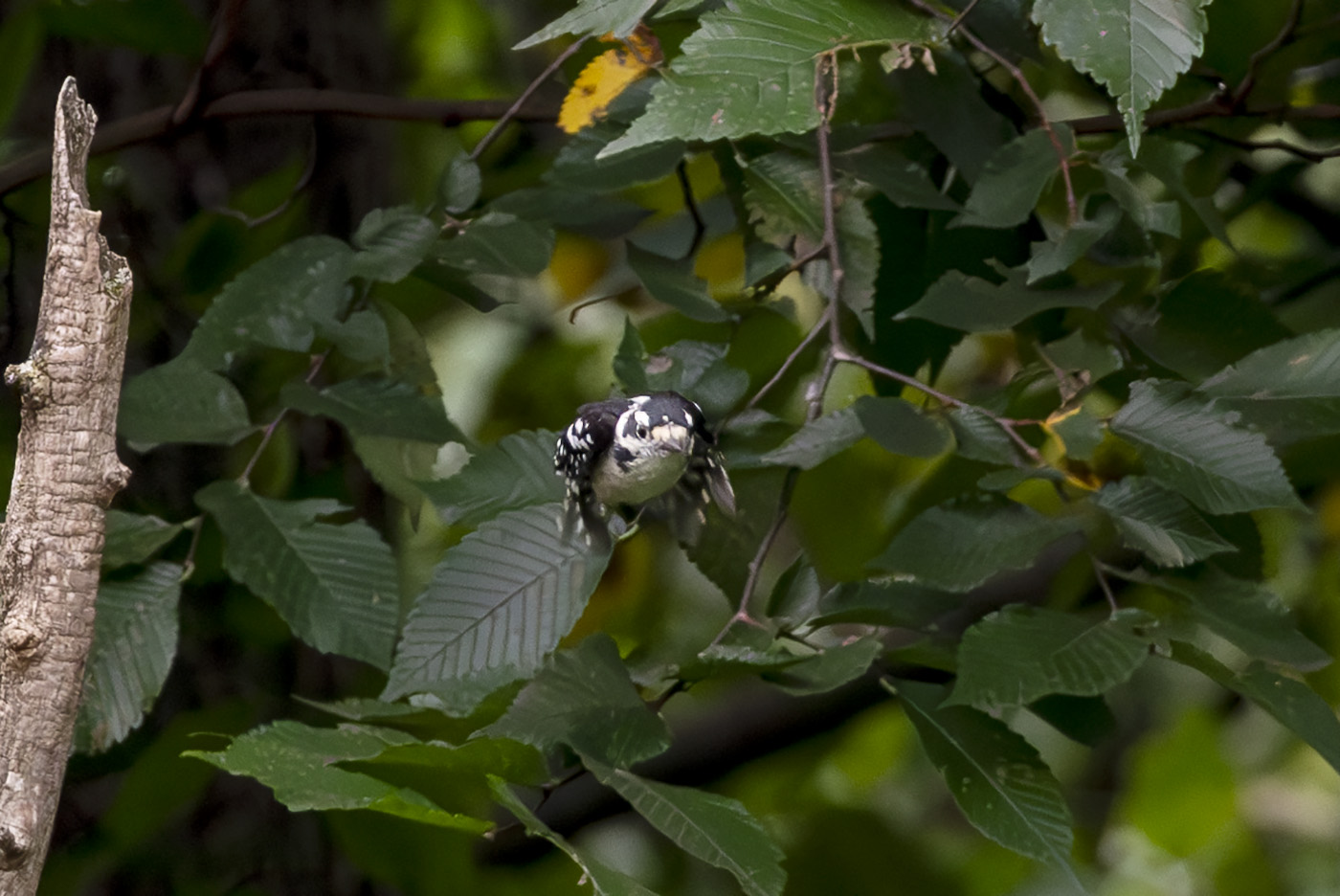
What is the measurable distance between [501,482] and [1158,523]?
0.78 ft

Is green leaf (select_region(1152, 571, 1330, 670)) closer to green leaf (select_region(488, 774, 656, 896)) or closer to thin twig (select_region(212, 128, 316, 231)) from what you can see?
green leaf (select_region(488, 774, 656, 896))

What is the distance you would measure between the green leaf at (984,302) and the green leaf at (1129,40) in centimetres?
11

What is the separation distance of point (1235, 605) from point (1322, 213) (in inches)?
15.8

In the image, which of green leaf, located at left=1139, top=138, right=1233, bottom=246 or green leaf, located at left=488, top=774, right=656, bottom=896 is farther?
green leaf, located at left=1139, top=138, right=1233, bottom=246

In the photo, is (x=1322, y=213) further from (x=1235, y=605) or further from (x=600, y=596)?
(x=600, y=596)

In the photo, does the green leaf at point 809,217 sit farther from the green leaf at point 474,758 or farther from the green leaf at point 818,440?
the green leaf at point 474,758

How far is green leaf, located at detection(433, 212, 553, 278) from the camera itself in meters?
0.53

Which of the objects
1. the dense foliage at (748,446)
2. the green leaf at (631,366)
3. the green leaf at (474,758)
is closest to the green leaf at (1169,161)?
the dense foliage at (748,446)

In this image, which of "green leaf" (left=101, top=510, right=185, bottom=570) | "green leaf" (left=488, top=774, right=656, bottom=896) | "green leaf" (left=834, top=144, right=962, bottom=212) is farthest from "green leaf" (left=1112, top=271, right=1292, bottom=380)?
"green leaf" (left=101, top=510, right=185, bottom=570)

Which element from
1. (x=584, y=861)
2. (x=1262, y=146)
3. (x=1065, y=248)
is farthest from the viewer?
(x=1262, y=146)

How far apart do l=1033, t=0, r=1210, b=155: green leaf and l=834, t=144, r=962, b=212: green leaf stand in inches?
5.0

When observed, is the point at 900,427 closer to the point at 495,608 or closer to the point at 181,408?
the point at 495,608

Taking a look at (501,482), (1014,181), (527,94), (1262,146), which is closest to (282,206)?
(527,94)

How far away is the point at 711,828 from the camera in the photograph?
1.28ft
